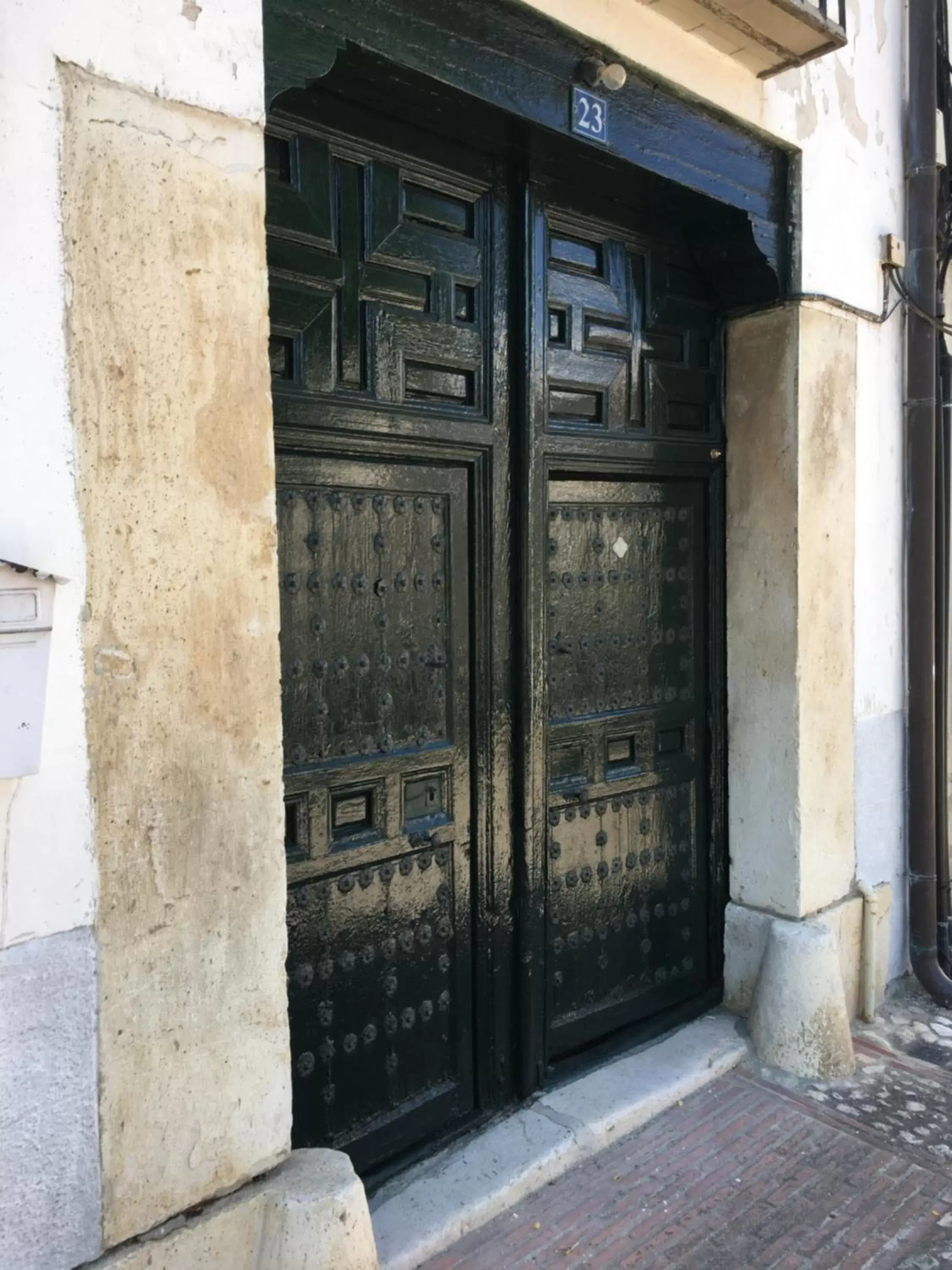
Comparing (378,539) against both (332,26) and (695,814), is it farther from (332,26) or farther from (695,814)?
(695,814)

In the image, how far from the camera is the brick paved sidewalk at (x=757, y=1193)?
2.38 meters

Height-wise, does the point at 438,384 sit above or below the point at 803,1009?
above

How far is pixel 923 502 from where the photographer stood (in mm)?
3852

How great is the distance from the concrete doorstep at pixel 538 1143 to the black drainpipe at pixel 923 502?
113 cm

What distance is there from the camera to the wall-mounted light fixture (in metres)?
2.63

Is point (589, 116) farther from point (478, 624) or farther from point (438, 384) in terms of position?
point (478, 624)

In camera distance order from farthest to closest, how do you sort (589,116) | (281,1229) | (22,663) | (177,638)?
1. (589,116)
2. (281,1229)
3. (177,638)
4. (22,663)

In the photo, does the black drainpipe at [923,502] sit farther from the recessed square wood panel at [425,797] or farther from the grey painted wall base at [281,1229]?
the grey painted wall base at [281,1229]

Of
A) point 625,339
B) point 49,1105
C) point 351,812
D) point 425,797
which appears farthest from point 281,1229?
point 625,339

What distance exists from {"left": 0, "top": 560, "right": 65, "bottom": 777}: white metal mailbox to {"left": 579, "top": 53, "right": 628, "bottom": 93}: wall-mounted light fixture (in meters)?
2.10

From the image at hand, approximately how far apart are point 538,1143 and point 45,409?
2329 millimetres

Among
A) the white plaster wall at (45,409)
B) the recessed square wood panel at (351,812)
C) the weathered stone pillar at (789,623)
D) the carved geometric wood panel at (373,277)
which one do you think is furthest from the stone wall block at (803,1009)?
the white plaster wall at (45,409)

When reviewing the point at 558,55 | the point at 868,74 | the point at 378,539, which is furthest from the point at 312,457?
the point at 868,74

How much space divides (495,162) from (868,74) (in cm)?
188
